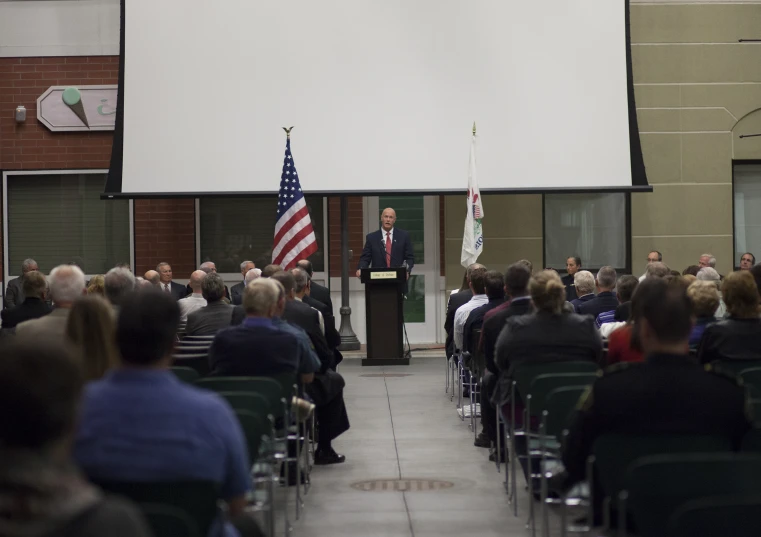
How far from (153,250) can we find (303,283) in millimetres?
7318

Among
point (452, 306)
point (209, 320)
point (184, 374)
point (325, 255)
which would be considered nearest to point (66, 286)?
point (184, 374)

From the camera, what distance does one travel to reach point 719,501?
286 cm

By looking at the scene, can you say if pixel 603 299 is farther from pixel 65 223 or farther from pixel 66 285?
pixel 65 223

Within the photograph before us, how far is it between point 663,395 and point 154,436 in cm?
174

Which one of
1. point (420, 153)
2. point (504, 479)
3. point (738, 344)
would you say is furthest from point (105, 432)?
point (420, 153)

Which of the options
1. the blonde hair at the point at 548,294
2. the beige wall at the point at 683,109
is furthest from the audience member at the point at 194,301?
the beige wall at the point at 683,109

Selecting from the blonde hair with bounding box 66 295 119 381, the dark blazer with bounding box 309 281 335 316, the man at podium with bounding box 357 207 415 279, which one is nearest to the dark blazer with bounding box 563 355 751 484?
the blonde hair with bounding box 66 295 119 381

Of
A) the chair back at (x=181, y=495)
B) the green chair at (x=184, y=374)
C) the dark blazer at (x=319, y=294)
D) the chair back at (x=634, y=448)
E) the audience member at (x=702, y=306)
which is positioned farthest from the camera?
the dark blazer at (x=319, y=294)

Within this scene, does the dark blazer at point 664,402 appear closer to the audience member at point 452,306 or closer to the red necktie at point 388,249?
the audience member at point 452,306

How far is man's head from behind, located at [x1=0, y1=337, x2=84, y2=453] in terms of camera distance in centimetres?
178

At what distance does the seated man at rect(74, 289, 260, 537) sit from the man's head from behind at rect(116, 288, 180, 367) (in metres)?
0.02

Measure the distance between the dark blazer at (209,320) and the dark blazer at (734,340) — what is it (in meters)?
3.77

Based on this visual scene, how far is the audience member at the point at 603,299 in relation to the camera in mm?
9125

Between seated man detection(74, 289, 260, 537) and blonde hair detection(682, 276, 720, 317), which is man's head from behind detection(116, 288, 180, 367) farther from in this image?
blonde hair detection(682, 276, 720, 317)
